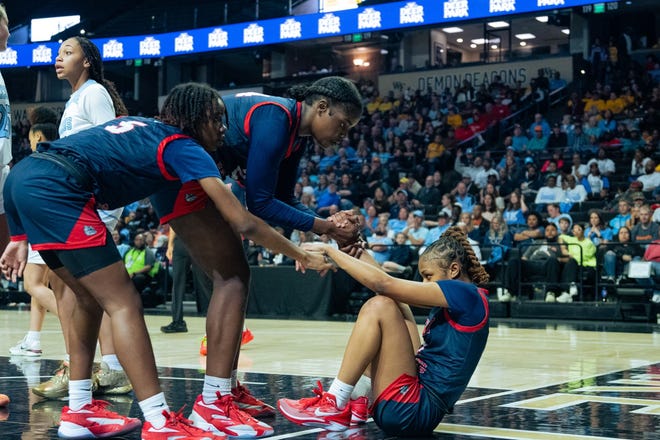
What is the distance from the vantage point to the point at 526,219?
13.8 meters

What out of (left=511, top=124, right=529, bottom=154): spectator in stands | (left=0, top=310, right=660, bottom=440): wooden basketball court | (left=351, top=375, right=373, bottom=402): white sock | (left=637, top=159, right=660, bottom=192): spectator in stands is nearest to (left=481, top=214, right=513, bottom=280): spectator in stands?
(left=0, top=310, right=660, bottom=440): wooden basketball court

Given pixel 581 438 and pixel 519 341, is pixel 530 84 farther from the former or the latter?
pixel 581 438

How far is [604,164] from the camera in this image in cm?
1530

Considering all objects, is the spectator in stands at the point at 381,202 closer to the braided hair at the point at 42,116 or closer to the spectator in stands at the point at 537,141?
the spectator in stands at the point at 537,141

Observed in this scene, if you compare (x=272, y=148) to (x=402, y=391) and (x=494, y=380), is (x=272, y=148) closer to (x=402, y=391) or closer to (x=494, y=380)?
(x=402, y=391)

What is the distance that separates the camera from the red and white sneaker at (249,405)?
4031mm

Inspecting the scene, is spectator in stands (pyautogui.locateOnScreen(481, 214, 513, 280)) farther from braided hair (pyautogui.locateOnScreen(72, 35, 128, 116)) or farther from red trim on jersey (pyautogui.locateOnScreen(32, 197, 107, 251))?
red trim on jersey (pyautogui.locateOnScreen(32, 197, 107, 251))

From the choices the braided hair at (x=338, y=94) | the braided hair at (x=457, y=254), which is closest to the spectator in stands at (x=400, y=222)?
the braided hair at (x=338, y=94)

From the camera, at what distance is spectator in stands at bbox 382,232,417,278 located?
467 inches

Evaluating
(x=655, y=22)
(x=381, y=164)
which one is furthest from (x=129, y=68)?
(x=655, y=22)

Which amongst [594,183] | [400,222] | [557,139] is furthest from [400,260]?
[557,139]

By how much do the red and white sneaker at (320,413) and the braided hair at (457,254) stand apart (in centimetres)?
73

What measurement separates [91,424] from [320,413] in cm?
92

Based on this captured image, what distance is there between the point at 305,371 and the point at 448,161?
12592 mm
